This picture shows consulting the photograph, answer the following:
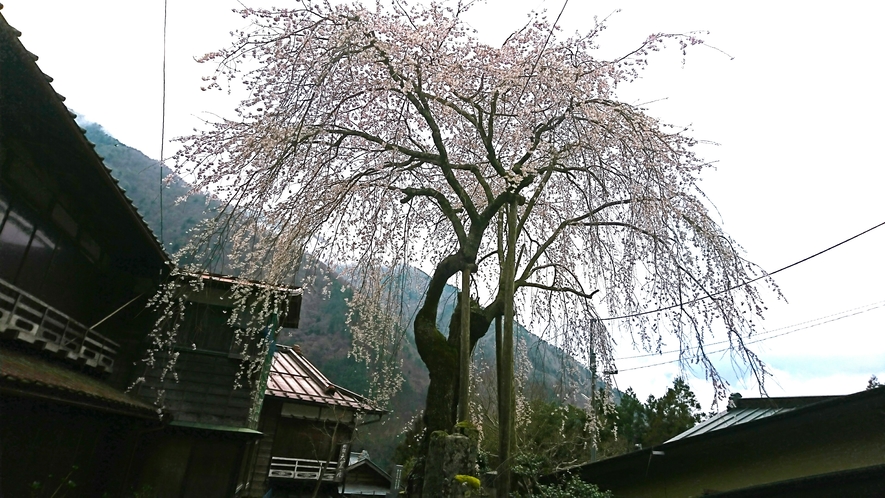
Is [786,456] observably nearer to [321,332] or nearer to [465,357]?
[465,357]

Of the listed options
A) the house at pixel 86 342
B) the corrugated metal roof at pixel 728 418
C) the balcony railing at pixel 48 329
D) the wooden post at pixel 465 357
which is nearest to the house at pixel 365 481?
the house at pixel 86 342

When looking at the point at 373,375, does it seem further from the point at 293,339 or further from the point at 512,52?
the point at 293,339

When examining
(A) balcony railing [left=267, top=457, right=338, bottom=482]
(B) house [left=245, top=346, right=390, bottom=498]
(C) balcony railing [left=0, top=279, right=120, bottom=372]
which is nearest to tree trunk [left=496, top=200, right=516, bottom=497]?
(C) balcony railing [left=0, top=279, right=120, bottom=372]

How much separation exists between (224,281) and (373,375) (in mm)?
3999

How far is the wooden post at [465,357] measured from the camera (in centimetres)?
462

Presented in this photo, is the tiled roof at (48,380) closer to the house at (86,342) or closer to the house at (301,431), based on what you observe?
the house at (86,342)

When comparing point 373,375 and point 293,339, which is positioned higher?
point 293,339

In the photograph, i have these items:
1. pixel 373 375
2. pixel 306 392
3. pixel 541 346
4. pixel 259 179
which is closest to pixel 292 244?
pixel 259 179

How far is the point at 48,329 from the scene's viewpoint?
5770mm

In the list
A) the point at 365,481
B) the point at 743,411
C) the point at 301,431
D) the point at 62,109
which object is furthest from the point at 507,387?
the point at 365,481

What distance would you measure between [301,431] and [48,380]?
10649 mm

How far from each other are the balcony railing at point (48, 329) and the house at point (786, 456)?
7.43 m

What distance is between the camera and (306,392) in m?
14.4

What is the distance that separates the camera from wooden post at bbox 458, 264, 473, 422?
4621mm
